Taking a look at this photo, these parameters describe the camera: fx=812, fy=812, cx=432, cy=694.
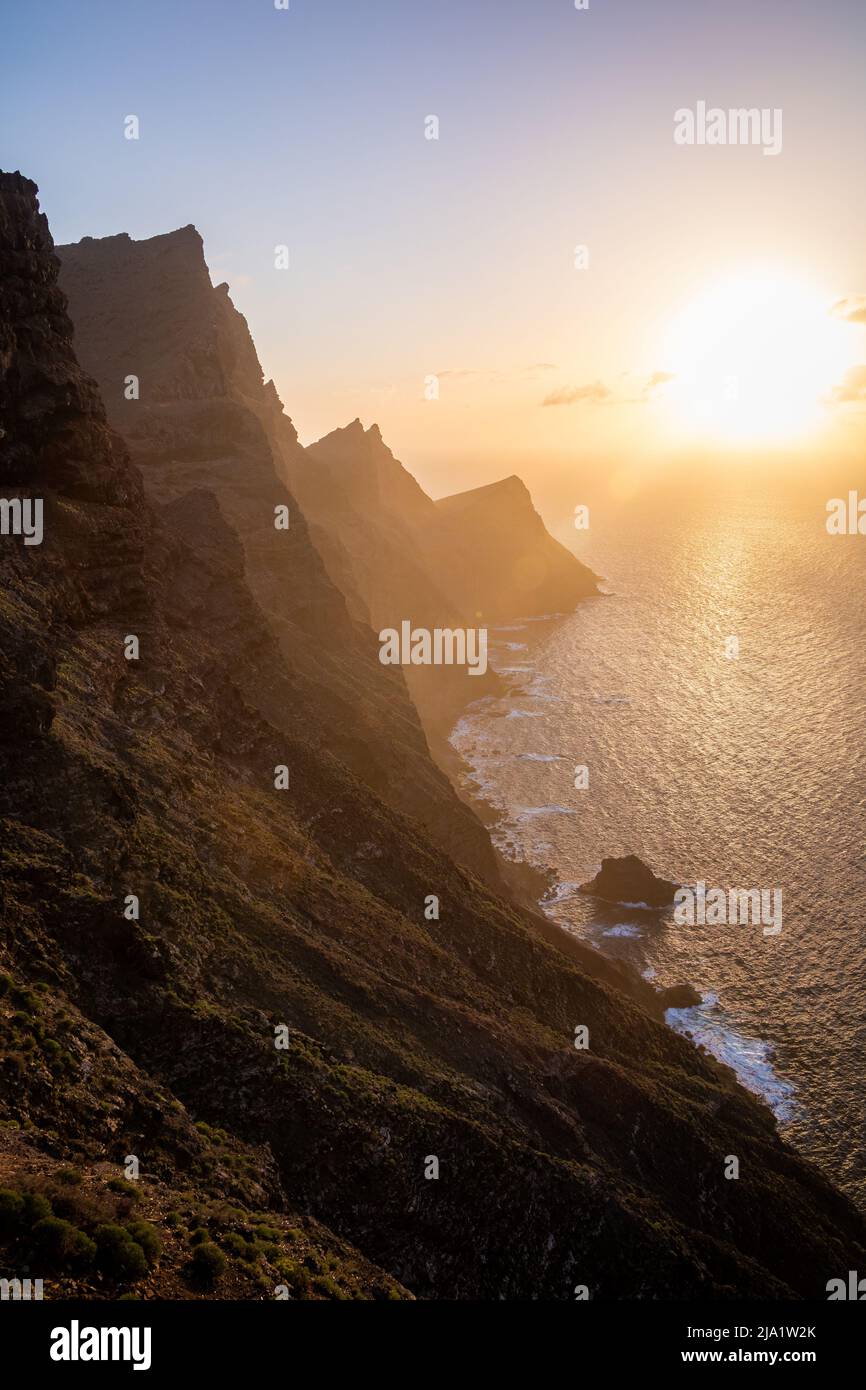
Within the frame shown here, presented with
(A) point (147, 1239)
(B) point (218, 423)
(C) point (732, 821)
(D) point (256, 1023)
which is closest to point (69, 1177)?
(A) point (147, 1239)

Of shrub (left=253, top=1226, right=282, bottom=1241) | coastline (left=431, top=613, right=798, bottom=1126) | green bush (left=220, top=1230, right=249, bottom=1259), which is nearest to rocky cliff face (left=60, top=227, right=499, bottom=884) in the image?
coastline (left=431, top=613, right=798, bottom=1126)

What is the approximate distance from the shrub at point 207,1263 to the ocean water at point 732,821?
59.4 meters

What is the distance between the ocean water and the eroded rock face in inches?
80.4

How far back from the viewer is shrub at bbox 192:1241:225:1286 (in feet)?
81.7

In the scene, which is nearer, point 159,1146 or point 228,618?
point 159,1146

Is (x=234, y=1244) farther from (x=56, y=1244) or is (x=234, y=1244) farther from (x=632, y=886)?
(x=632, y=886)

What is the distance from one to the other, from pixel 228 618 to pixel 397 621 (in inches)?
4701

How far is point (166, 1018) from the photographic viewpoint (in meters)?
36.2

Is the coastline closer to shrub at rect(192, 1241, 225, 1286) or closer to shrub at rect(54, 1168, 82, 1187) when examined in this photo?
shrub at rect(192, 1241, 225, 1286)

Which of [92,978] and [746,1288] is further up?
[92,978]

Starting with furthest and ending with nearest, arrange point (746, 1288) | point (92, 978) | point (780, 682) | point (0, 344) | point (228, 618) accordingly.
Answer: point (780, 682), point (228, 618), point (0, 344), point (746, 1288), point (92, 978)
